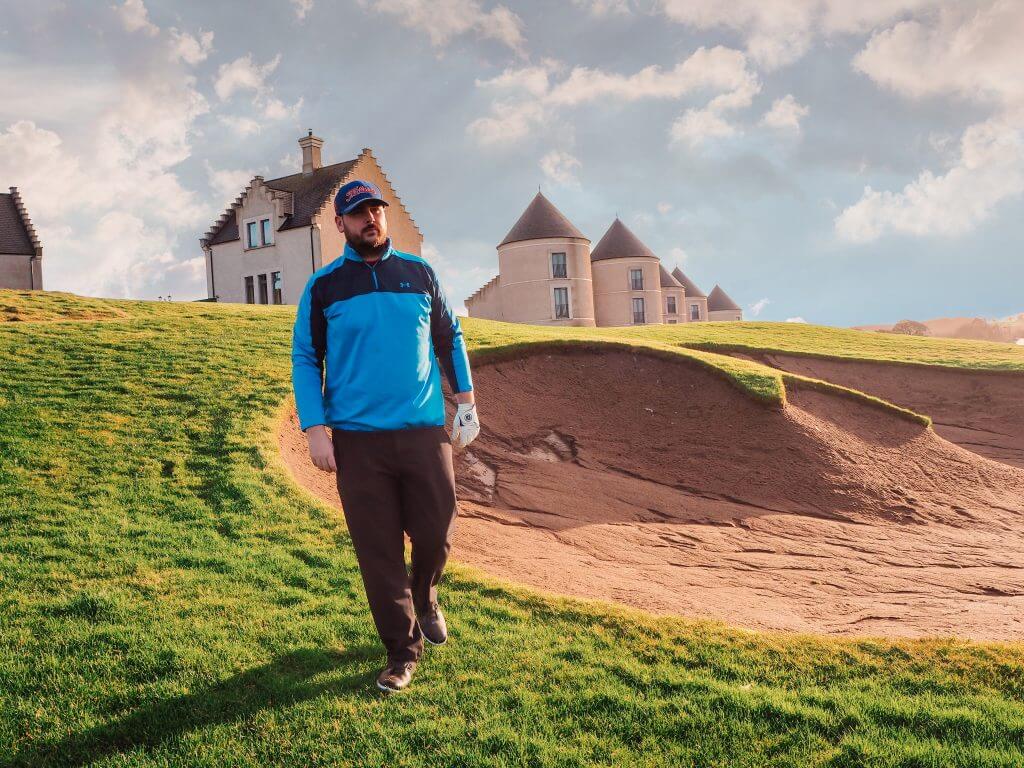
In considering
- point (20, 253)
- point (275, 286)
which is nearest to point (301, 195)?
point (275, 286)

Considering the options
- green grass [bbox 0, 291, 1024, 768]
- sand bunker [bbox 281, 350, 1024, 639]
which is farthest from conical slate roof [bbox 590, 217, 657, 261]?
green grass [bbox 0, 291, 1024, 768]

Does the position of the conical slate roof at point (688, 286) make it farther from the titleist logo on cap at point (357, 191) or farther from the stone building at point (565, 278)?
the titleist logo on cap at point (357, 191)

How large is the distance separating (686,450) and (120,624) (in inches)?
384

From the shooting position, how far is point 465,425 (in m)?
5.39

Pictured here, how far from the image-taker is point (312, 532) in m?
8.03

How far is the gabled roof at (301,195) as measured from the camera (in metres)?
39.4

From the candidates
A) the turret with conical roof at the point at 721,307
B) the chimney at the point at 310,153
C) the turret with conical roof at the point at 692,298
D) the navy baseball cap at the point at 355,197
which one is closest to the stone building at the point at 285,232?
the chimney at the point at 310,153

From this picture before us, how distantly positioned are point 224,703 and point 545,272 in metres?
48.3

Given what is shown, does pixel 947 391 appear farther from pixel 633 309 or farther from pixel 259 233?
pixel 633 309

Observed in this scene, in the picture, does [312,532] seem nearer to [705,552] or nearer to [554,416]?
[705,552]

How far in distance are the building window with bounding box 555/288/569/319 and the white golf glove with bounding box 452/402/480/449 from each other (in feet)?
155

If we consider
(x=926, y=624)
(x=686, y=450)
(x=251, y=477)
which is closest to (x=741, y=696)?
(x=926, y=624)

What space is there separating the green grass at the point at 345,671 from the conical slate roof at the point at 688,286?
7210 centimetres

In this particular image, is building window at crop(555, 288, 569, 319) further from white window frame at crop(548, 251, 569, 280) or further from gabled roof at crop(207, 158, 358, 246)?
gabled roof at crop(207, 158, 358, 246)
